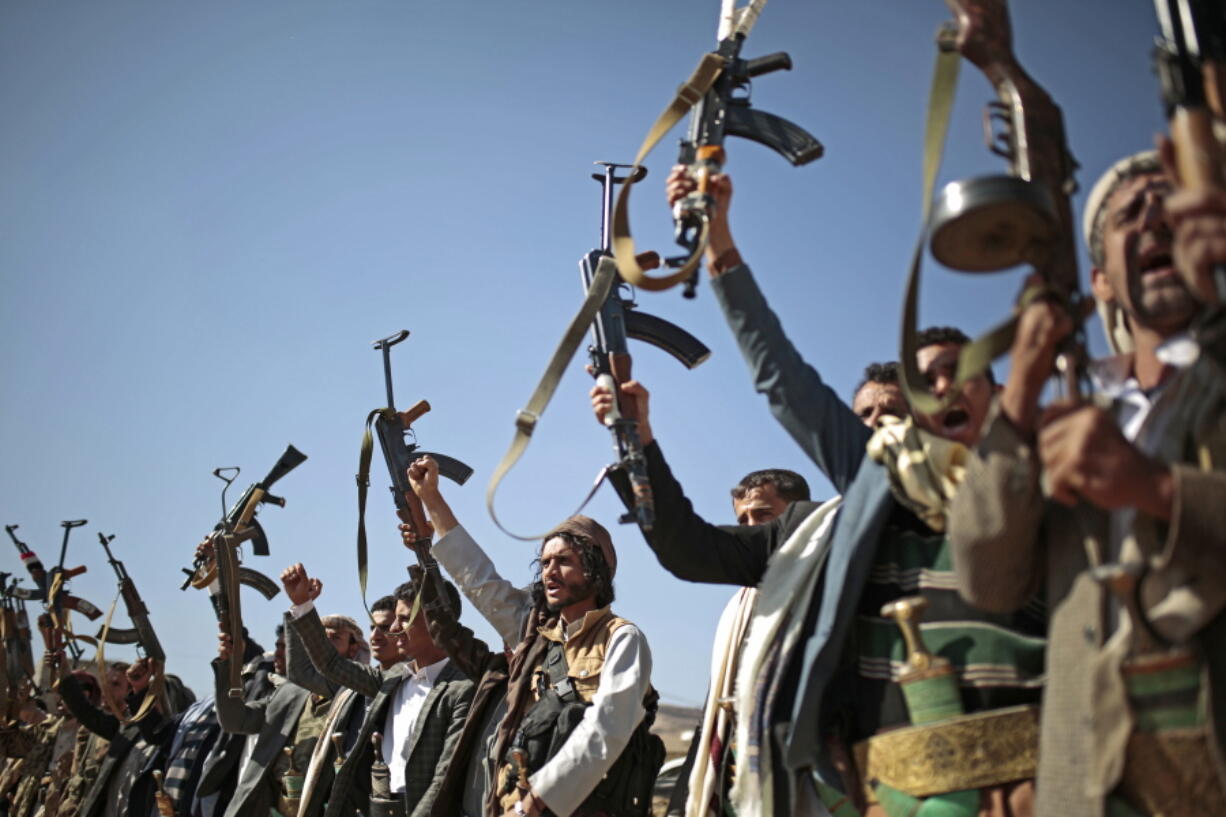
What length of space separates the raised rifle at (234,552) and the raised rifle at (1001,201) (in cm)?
613

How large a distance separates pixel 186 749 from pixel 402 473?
13.6ft

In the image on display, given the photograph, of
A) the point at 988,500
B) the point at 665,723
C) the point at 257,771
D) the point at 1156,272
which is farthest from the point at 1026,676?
the point at 665,723

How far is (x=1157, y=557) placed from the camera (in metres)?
2.10

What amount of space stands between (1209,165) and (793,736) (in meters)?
1.60

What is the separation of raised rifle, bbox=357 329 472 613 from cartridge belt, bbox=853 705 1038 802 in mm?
3729

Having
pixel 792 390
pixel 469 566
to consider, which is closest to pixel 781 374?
pixel 792 390

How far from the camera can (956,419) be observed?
301 cm

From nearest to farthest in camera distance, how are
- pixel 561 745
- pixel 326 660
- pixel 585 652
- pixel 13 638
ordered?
pixel 561 745 → pixel 585 652 → pixel 326 660 → pixel 13 638

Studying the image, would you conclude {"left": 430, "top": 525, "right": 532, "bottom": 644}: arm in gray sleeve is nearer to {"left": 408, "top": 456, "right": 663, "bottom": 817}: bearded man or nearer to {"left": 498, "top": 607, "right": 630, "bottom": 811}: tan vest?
{"left": 408, "top": 456, "right": 663, "bottom": 817}: bearded man

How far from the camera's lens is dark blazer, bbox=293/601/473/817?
586cm

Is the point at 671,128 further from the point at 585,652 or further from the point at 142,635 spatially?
the point at 142,635

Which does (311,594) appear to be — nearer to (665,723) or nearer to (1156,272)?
(1156,272)

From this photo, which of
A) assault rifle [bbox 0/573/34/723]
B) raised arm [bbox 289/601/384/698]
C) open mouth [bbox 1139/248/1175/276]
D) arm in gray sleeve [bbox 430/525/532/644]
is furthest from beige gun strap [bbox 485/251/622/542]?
assault rifle [bbox 0/573/34/723]

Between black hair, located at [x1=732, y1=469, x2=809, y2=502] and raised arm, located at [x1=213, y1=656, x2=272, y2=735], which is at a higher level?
black hair, located at [x1=732, y1=469, x2=809, y2=502]
